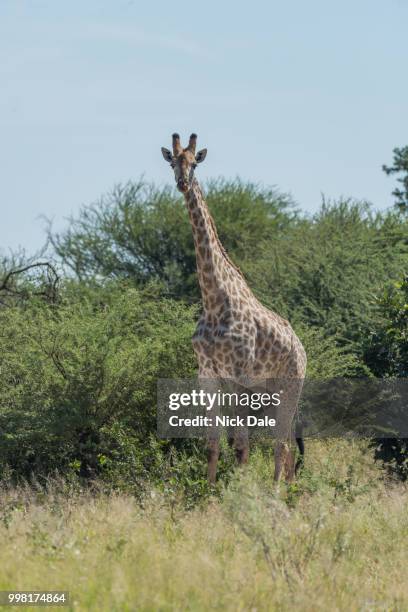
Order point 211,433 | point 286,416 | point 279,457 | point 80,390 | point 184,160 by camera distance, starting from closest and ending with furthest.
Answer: point 184,160 < point 211,433 < point 279,457 < point 286,416 < point 80,390

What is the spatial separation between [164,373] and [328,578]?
7488 millimetres

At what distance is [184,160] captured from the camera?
40.2 feet

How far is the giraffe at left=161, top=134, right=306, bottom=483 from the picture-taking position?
494 inches

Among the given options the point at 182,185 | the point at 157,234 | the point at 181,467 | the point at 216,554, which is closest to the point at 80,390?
the point at 181,467

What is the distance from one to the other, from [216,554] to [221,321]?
412cm

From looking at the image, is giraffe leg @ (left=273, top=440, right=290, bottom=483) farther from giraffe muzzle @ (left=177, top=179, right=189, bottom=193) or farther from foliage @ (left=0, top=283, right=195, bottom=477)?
giraffe muzzle @ (left=177, top=179, right=189, bottom=193)

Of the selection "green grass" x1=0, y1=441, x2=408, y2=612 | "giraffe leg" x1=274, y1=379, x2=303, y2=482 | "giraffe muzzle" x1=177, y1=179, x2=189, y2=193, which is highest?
"giraffe muzzle" x1=177, y1=179, x2=189, y2=193

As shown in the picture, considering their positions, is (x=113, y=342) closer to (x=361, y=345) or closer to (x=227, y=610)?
(x=361, y=345)

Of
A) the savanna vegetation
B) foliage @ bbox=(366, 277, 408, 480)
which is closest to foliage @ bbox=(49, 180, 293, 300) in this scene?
the savanna vegetation

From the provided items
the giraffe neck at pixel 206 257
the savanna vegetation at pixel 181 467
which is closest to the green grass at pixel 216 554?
the savanna vegetation at pixel 181 467

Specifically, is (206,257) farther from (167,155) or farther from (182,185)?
(167,155)

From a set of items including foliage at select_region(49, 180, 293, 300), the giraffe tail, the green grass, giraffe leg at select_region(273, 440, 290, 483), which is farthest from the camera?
foliage at select_region(49, 180, 293, 300)

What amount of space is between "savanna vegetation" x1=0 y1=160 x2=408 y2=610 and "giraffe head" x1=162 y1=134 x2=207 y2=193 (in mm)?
3255

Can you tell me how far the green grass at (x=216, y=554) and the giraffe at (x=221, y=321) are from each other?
5.65ft
